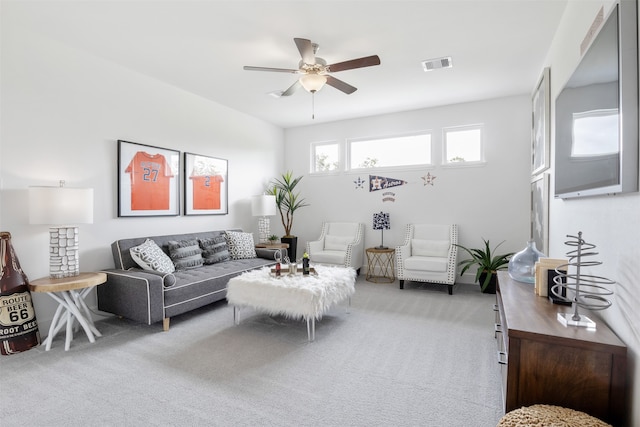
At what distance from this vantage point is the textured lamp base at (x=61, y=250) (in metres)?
2.88

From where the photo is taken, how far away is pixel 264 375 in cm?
232

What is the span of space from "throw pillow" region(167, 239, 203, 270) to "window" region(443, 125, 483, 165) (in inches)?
161

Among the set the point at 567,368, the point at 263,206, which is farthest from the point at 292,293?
the point at 263,206

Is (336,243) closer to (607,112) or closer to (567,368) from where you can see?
(567,368)

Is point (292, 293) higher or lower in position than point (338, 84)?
lower

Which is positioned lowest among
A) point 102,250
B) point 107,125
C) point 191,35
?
point 102,250

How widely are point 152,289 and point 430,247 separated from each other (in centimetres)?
387

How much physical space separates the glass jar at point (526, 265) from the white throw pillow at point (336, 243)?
10.6 feet

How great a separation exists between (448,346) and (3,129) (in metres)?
4.34

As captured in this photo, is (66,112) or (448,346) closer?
(448,346)

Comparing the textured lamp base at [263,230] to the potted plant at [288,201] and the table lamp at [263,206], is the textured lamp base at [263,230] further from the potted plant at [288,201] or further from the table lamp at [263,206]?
the potted plant at [288,201]

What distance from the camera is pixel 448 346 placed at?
9.07 ft

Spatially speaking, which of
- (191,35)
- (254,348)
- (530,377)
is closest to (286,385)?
(254,348)

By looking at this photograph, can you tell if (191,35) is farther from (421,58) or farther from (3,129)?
(421,58)
